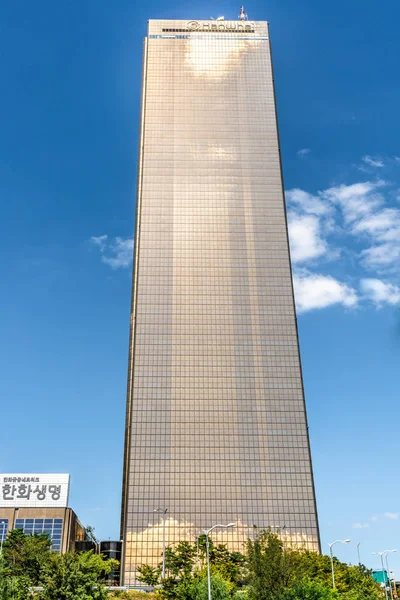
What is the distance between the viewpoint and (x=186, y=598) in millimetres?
72562

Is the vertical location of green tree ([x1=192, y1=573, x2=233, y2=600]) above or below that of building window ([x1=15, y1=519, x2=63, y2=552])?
below

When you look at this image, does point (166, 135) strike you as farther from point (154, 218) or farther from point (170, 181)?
point (154, 218)

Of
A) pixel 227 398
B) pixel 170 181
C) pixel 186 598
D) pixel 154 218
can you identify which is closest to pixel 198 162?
pixel 170 181

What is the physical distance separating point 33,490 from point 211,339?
60.8 metres

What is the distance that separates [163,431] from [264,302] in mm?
46387

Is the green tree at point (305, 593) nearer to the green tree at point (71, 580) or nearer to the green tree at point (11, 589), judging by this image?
the green tree at point (71, 580)

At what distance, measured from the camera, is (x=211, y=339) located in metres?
168

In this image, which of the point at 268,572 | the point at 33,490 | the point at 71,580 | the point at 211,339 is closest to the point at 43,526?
the point at 33,490

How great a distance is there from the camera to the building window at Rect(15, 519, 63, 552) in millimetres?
153625

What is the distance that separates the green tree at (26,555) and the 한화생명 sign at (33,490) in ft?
93.7

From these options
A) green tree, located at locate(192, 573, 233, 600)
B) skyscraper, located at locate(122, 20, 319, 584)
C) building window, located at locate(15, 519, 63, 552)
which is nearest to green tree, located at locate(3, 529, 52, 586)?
green tree, located at locate(192, 573, 233, 600)

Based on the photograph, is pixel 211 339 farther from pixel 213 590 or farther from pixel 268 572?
pixel 213 590

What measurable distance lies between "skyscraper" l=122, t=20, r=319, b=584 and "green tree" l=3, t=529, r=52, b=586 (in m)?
29.7

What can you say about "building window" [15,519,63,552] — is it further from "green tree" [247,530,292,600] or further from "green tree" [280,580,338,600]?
"green tree" [280,580,338,600]
